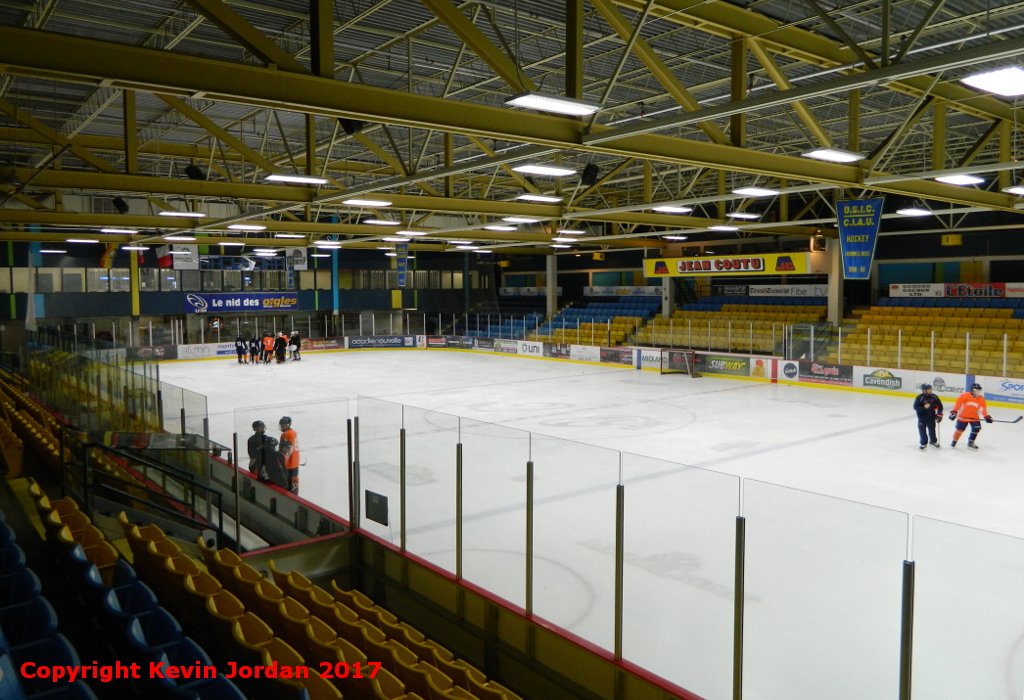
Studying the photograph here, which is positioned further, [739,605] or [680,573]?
[680,573]

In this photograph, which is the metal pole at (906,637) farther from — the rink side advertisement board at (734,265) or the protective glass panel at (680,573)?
the rink side advertisement board at (734,265)

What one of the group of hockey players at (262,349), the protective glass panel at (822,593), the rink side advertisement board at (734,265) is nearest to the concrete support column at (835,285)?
the rink side advertisement board at (734,265)

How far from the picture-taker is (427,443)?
27.6 feet

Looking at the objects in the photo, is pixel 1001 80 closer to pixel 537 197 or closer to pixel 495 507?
pixel 495 507

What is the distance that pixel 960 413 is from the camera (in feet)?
49.2

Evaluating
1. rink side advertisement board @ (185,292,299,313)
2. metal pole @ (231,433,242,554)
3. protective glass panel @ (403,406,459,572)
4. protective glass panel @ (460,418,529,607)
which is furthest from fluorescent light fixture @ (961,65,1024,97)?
rink side advertisement board @ (185,292,299,313)

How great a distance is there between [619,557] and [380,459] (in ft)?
12.5

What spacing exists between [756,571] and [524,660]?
106 inches

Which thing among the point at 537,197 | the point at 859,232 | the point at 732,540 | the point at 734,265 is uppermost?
the point at 537,197

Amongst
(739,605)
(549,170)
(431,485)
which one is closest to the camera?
(739,605)

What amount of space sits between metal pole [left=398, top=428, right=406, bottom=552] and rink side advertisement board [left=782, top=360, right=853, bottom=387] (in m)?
19.8

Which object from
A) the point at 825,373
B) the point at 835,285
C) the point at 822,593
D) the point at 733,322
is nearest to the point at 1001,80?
the point at 822,593

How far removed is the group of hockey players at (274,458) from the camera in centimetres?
952

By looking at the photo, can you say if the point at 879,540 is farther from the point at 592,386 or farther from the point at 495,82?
the point at 592,386
